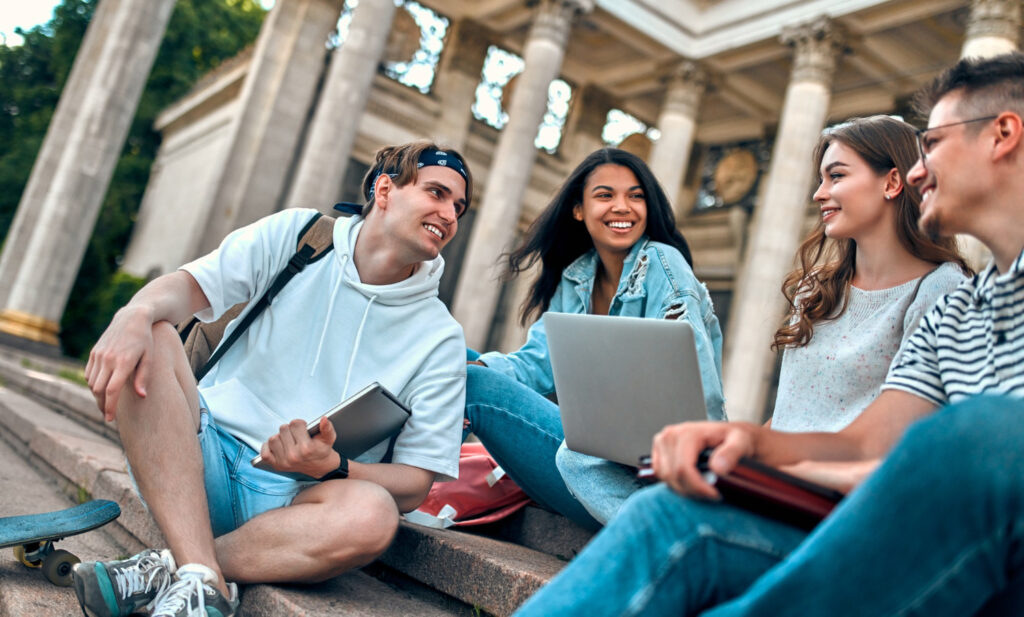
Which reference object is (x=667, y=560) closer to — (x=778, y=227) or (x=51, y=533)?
(x=51, y=533)

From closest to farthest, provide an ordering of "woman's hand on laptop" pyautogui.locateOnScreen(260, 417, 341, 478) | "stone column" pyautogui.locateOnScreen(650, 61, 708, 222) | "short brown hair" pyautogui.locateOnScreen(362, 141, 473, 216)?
"woman's hand on laptop" pyautogui.locateOnScreen(260, 417, 341, 478)
"short brown hair" pyautogui.locateOnScreen(362, 141, 473, 216)
"stone column" pyautogui.locateOnScreen(650, 61, 708, 222)

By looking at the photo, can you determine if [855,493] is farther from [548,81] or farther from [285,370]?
[548,81]

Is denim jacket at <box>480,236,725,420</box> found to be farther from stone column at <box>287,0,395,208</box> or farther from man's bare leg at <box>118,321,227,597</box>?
stone column at <box>287,0,395,208</box>

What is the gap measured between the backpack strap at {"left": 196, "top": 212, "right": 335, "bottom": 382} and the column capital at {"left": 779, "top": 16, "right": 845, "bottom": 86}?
13672 millimetres

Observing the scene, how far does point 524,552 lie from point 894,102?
725 inches

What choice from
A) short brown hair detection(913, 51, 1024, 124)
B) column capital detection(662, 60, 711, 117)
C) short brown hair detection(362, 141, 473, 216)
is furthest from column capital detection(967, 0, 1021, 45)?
short brown hair detection(913, 51, 1024, 124)

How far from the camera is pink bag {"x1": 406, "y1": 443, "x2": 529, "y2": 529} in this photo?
3.60 meters

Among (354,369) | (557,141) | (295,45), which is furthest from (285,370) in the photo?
(557,141)

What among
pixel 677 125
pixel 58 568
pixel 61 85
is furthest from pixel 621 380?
pixel 61 85

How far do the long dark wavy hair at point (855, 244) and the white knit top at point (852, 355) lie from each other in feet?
0.15

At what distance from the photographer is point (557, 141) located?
21.9m

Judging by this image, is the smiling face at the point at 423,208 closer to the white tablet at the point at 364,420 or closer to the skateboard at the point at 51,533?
the white tablet at the point at 364,420

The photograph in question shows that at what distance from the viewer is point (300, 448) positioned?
96.0 inches

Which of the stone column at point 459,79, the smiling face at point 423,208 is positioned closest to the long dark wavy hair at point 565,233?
the smiling face at point 423,208
